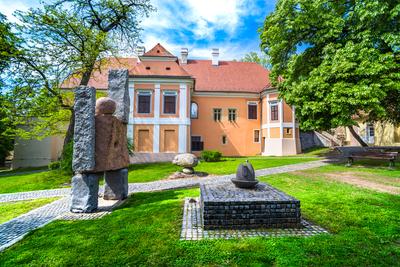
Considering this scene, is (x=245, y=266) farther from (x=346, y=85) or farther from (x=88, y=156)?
(x=346, y=85)

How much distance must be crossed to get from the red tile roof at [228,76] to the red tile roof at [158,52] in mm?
4989

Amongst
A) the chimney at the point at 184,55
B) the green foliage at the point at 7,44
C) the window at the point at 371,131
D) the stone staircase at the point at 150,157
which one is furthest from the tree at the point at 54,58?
the window at the point at 371,131

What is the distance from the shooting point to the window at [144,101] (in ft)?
64.1

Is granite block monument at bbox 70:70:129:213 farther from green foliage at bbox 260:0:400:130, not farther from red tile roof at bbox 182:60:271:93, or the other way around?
red tile roof at bbox 182:60:271:93

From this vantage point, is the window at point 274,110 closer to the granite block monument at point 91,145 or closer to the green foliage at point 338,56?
the green foliage at point 338,56

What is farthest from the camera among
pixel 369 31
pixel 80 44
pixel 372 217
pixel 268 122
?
pixel 268 122

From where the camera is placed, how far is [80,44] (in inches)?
483

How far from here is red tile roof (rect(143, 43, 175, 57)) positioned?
19.5 meters

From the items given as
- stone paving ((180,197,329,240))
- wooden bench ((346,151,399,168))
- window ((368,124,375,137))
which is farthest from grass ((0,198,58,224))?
window ((368,124,375,137))

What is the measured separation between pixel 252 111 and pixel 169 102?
968 centimetres

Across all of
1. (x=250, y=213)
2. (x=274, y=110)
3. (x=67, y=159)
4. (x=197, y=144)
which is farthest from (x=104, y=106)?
(x=274, y=110)

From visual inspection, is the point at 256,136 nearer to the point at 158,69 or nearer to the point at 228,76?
the point at 228,76

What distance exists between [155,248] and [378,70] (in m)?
12.1

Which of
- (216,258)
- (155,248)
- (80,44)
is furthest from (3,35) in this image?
(216,258)
